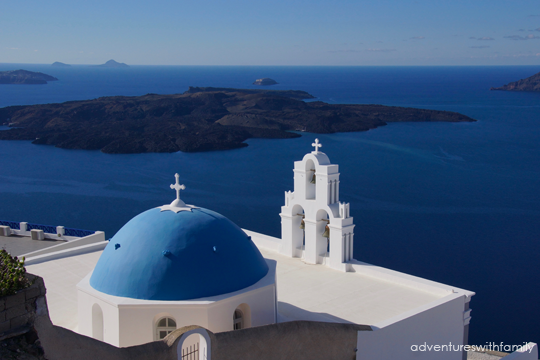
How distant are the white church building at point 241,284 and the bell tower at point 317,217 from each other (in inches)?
1.1

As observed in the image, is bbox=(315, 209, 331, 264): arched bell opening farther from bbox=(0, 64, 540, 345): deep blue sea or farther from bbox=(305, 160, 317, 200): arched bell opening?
bbox=(0, 64, 540, 345): deep blue sea

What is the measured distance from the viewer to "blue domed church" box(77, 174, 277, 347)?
8.53m

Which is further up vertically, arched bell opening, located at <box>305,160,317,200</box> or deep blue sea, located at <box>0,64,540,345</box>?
arched bell opening, located at <box>305,160,317,200</box>

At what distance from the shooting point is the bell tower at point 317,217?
1303cm

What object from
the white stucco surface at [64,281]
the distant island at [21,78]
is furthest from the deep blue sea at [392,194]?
the distant island at [21,78]

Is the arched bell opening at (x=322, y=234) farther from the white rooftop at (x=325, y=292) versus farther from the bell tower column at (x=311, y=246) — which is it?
the white rooftop at (x=325, y=292)

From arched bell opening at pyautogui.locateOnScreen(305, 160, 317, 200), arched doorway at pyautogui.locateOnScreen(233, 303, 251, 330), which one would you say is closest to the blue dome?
arched doorway at pyautogui.locateOnScreen(233, 303, 251, 330)

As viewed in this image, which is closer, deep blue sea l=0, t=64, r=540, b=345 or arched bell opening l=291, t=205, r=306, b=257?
arched bell opening l=291, t=205, r=306, b=257

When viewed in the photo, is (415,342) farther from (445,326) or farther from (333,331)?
(333,331)

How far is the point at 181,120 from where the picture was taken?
2950 inches

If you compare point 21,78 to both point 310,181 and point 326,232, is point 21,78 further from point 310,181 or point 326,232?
point 326,232

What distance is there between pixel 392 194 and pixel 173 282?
110 feet

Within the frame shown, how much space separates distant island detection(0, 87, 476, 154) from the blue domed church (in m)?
50.2

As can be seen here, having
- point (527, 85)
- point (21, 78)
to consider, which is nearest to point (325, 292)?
point (527, 85)
